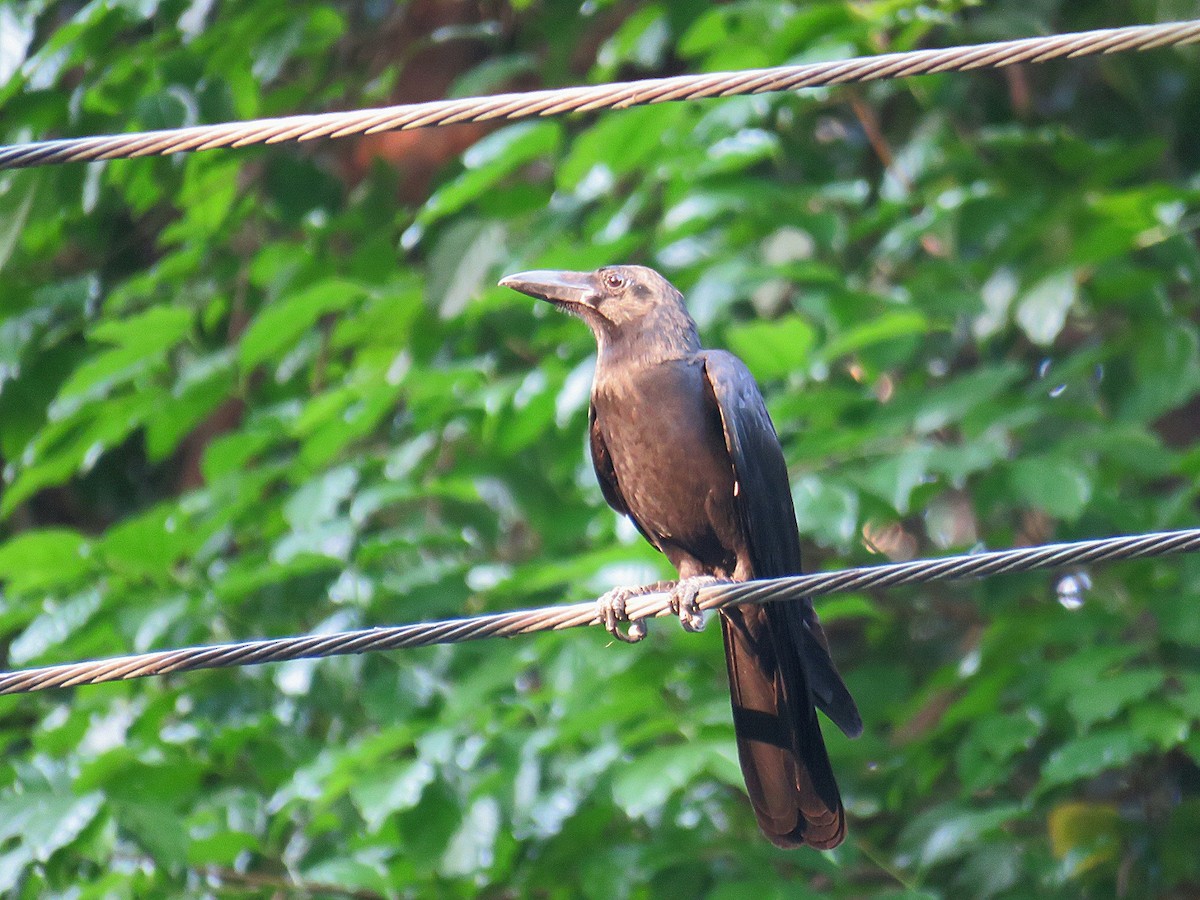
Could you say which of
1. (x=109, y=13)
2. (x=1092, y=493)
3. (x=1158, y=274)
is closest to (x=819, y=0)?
(x=1158, y=274)

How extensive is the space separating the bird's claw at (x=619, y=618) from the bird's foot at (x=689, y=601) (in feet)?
0.37

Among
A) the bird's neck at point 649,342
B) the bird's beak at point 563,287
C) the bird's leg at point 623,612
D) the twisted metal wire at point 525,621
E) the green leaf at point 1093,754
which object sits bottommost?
the green leaf at point 1093,754

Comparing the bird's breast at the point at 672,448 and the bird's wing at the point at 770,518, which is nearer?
the bird's wing at the point at 770,518

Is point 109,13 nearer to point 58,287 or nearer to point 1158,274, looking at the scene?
point 58,287

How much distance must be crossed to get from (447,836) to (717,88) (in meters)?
2.02

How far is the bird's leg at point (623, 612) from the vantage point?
3.17 m

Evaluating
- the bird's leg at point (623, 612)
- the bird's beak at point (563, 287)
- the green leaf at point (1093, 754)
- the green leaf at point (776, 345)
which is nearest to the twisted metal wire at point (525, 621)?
the bird's leg at point (623, 612)

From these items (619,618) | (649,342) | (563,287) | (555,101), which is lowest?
(619,618)

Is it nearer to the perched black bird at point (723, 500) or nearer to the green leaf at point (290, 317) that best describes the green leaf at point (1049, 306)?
the perched black bird at point (723, 500)

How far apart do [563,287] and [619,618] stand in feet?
3.36

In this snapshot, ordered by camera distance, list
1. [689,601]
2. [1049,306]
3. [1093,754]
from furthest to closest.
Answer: [1049,306] < [1093,754] < [689,601]

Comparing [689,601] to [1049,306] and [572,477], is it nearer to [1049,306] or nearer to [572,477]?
[572,477]

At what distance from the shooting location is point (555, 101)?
102 inches

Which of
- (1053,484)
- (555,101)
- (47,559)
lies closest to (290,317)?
(47,559)
